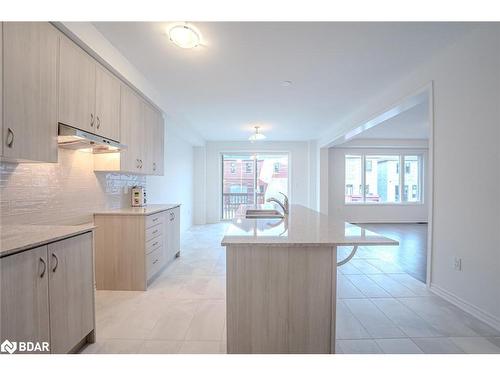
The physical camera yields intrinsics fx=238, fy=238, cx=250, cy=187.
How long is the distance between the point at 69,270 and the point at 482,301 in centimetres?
315

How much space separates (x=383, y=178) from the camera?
7242mm

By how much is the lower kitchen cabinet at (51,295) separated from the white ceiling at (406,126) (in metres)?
4.84

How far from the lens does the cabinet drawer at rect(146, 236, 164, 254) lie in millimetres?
2711

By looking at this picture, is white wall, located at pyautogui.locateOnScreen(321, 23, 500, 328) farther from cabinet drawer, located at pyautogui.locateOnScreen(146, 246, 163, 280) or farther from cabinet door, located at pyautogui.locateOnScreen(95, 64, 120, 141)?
cabinet door, located at pyautogui.locateOnScreen(95, 64, 120, 141)

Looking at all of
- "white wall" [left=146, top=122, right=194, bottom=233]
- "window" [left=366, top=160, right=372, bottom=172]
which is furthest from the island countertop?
"window" [left=366, top=160, right=372, bottom=172]

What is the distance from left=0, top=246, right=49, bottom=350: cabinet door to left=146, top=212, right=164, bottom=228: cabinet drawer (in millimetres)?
1396

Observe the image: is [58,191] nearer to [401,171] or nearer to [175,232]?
[175,232]

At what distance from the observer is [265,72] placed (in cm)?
275

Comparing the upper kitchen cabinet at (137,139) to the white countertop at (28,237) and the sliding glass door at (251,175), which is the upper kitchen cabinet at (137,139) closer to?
the white countertop at (28,237)

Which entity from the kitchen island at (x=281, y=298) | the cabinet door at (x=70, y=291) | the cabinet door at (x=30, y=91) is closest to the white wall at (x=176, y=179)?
the cabinet door at (x=30, y=91)

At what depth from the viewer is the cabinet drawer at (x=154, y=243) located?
107 inches

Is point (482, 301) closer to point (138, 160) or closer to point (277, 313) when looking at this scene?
point (277, 313)

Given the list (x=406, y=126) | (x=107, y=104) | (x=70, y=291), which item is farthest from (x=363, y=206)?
(x=70, y=291)
